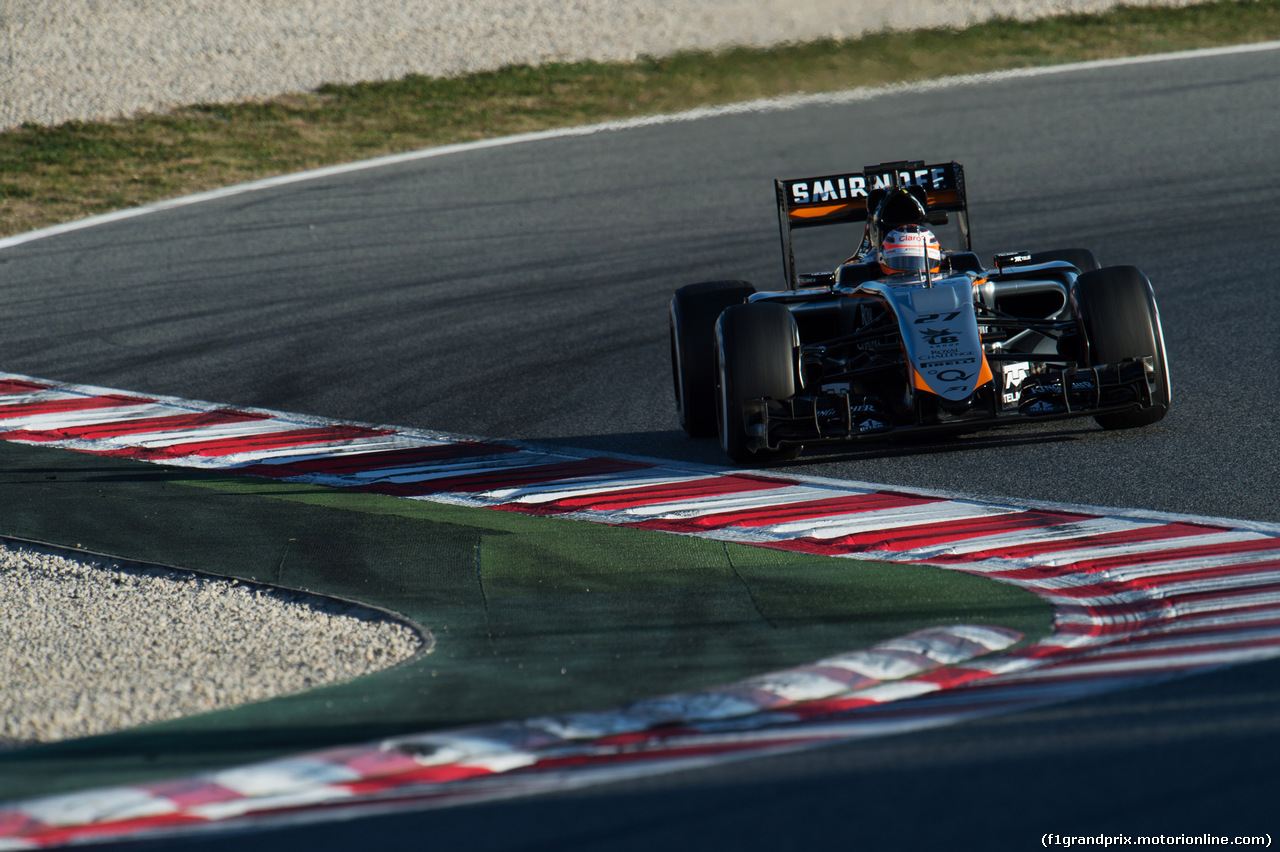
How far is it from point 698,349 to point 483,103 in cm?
1358

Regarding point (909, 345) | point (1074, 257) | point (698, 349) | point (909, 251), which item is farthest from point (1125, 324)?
point (698, 349)

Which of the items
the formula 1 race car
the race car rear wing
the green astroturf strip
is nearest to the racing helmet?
the formula 1 race car

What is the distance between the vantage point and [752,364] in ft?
24.5

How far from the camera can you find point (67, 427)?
9.11 meters

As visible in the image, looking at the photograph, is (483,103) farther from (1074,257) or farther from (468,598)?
(468,598)

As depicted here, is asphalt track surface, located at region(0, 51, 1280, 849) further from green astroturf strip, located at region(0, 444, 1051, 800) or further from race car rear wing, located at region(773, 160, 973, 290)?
race car rear wing, located at region(773, 160, 973, 290)

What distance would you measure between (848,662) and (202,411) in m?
5.97

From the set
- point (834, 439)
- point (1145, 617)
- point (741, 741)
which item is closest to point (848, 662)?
point (741, 741)

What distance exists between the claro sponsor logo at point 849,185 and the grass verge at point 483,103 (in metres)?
6.12

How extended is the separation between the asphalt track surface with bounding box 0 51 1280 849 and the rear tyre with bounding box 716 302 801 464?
1.61ft

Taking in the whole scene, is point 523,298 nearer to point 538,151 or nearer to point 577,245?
point 577,245

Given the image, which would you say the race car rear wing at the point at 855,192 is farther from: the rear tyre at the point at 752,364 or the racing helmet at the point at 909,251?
the rear tyre at the point at 752,364

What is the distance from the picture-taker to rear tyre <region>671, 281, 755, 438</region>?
325 inches

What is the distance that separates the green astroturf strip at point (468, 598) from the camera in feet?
13.9
